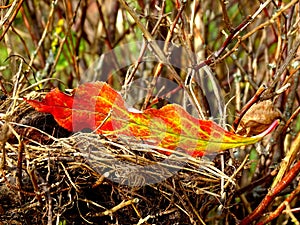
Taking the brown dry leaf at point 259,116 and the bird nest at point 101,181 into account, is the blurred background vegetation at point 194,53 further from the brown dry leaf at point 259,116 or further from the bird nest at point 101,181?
the bird nest at point 101,181

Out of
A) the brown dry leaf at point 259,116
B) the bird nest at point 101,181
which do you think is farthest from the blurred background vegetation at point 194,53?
the bird nest at point 101,181

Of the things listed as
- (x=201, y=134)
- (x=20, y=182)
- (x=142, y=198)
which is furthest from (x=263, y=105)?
(x=20, y=182)

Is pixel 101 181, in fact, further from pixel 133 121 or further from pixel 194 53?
pixel 194 53

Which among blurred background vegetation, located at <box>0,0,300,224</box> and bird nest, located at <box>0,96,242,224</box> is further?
blurred background vegetation, located at <box>0,0,300,224</box>

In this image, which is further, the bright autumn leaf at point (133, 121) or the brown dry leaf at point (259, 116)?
the brown dry leaf at point (259, 116)

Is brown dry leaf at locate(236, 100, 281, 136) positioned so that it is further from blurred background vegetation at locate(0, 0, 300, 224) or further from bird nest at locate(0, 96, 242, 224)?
bird nest at locate(0, 96, 242, 224)

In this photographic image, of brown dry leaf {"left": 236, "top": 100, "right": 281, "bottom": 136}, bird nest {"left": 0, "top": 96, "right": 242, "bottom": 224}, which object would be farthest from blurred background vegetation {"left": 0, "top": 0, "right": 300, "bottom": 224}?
bird nest {"left": 0, "top": 96, "right": 242, "bottom": 224}
